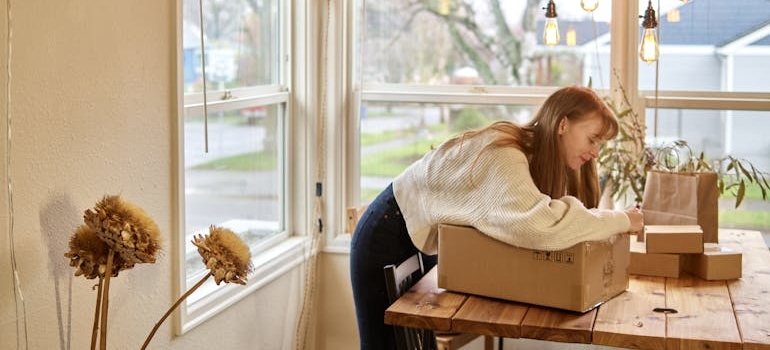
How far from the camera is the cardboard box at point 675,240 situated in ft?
9.13

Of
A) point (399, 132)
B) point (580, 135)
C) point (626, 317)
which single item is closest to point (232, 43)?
point (399, 132)

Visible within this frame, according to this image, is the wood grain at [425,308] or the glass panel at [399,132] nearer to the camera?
the wood grain at [425,308]

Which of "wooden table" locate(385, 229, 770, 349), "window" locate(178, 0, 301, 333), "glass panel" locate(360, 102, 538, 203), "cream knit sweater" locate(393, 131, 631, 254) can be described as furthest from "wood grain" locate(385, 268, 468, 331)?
"glass panel" locate(360, 102, 538, 203)

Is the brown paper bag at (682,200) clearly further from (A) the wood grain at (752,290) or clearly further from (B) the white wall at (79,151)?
(B) the white wall at (79,151)

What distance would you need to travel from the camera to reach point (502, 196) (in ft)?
7.97

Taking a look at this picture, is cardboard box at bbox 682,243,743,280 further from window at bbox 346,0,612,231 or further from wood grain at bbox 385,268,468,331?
window at bbox 346,0,612,231

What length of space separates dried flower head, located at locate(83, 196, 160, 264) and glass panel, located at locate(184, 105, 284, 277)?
1064 millimetres

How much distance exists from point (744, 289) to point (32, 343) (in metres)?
1.79

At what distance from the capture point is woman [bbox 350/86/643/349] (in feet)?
7.83

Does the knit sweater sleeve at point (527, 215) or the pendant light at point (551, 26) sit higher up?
the pendant light at point (551, 26)

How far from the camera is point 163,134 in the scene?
2.74 meters

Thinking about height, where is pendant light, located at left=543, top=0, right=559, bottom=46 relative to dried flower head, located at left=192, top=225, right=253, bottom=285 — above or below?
above

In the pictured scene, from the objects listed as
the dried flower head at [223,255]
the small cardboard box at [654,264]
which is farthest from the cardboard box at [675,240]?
the dried flower head at [223,255]

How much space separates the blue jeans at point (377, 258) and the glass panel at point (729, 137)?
4.51 feet
